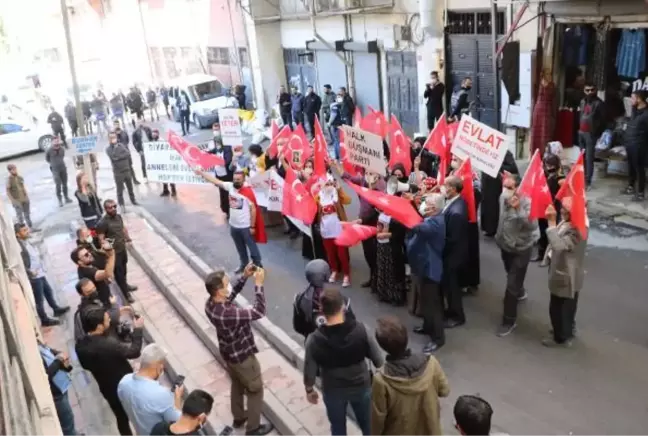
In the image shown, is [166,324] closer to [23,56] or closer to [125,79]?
[125,79]

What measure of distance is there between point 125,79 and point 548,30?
31.1m

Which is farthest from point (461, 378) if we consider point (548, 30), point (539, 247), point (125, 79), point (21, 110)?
point (125, 79)

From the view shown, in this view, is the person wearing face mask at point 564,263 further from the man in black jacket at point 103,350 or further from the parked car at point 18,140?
the parked car at point 18,140

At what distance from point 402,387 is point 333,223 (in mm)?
4453

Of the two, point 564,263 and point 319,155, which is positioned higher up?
point 319,155

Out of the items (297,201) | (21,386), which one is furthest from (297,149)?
(21,386)

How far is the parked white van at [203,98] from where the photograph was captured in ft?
77.6

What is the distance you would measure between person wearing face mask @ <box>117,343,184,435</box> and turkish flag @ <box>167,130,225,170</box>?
639 cm

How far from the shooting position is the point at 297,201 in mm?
8273

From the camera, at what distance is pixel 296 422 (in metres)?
5.67

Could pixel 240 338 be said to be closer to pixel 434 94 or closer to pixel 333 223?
pixel 333 223

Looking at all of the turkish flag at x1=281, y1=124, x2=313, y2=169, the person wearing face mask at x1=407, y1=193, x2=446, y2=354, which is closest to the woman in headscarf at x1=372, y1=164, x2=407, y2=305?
the person wearing face mask at x1=407, y1=193, x2=446, y2=354

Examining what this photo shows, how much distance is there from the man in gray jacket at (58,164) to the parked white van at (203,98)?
8.80 meters

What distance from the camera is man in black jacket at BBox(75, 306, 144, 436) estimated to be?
16.2ft
